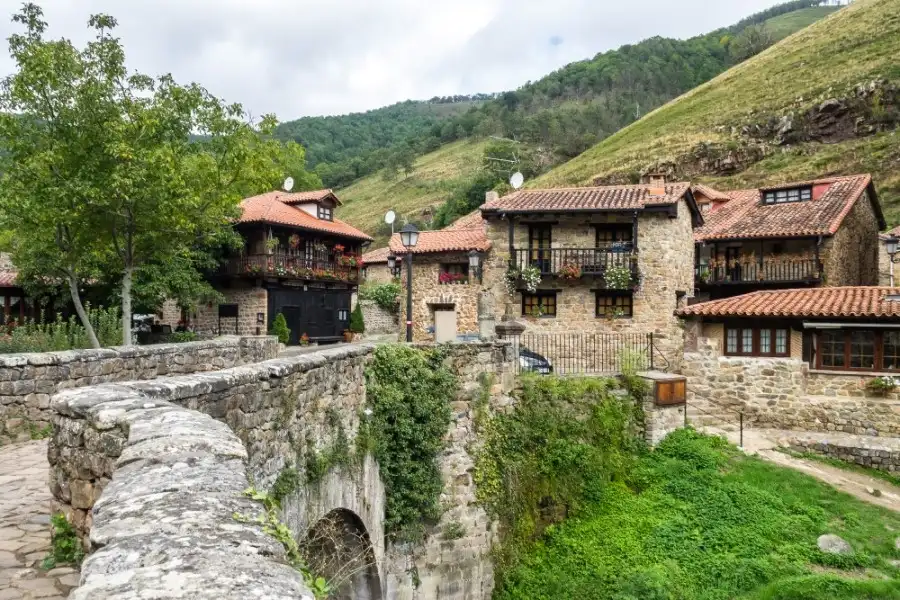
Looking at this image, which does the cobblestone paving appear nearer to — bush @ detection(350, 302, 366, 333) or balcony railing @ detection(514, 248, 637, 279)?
balcony railing @ detection(514, 248, 637, 279)

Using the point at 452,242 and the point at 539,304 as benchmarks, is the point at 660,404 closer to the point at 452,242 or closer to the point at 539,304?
the point at 539,304

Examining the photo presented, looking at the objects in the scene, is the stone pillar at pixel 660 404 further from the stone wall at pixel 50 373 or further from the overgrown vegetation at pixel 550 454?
the stone wall at pixel 50 373

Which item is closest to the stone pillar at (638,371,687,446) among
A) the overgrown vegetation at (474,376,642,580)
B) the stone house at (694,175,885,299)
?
the overgrown vegetation at (474,376,642,580)

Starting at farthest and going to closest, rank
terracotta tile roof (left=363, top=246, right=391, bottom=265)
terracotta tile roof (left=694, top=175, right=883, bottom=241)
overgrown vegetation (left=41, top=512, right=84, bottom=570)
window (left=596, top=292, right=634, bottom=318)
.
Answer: terracotta tile roof (left=363, top=246, right=391, bottom=265) < terracotta tile roof (left=694, top=175, right=883, bottom=241) < window (left=596, top=292, right=634, bottom=318) < overgrown vegetation (left=41, top=512, right=84, bottom=570)

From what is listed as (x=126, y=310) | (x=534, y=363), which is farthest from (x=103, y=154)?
(x=534, y=363)

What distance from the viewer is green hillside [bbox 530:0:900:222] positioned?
155 ft

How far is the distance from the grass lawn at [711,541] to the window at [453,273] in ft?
44.3

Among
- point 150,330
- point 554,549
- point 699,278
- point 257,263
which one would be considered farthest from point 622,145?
point 554,549

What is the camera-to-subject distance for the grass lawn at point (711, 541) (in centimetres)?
1220

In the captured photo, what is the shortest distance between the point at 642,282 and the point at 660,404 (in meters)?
8.13

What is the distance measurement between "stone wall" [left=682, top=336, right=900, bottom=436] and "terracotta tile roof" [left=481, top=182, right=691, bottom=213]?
638cm

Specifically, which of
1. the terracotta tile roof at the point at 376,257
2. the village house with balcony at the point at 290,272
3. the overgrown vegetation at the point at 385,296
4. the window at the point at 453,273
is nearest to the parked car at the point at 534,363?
the window at the point at 453,273

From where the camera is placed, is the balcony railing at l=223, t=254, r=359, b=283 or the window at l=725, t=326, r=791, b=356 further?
the balcony railing at l=223, t=254, r=359, b=283

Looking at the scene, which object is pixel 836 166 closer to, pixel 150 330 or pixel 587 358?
pixel 587 358
